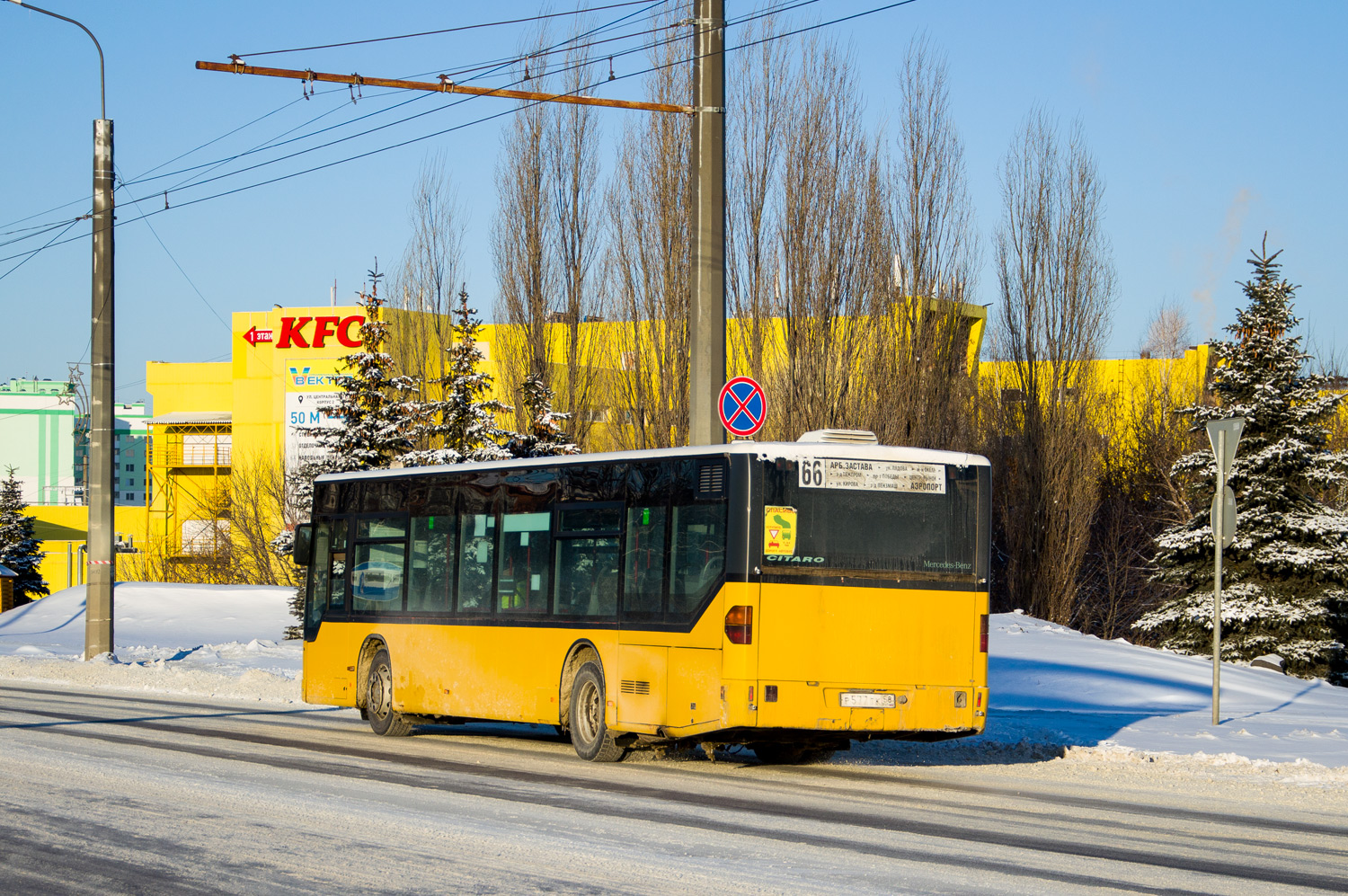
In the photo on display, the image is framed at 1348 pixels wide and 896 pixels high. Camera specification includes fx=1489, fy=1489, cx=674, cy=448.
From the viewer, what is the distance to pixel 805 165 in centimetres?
3562

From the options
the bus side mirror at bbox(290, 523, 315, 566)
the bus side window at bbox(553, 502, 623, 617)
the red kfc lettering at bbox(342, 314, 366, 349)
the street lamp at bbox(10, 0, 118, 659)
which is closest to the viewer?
the bus side window at bbox(553, 502, 623, 617)

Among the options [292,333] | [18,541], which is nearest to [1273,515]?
[292,333]

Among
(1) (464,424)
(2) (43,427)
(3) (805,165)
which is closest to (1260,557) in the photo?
(3) (805,165)

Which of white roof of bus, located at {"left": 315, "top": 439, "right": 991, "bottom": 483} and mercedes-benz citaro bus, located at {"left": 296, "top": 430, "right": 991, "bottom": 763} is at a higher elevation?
white roof of bus, located at {"left": 315, "top": 439, "right": 991, "bottom": 483}

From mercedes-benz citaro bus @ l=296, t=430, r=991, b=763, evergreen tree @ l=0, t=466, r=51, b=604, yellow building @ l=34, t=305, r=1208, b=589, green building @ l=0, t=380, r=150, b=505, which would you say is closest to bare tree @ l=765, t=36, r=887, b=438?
yellow building @ l=34, t=305, r=1208, b=589

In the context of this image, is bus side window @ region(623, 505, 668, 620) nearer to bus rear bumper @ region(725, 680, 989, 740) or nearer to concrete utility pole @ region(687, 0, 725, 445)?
bus rear bumper @ region(725, 680, 989, 740)

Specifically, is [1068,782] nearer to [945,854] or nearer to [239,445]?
[945,854]

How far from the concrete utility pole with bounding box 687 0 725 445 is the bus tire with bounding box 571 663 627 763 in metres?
3.92

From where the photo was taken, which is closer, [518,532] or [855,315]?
[518,532]

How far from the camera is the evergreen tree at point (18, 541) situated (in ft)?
203

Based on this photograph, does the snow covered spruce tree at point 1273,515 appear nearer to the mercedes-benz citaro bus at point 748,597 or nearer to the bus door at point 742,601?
the mercedes-benz citaro bus at point 748,597

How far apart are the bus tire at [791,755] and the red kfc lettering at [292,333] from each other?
5189 cm

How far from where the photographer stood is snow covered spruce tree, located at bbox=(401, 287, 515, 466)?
32812 mm

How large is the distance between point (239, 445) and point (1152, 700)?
52.5 meters
